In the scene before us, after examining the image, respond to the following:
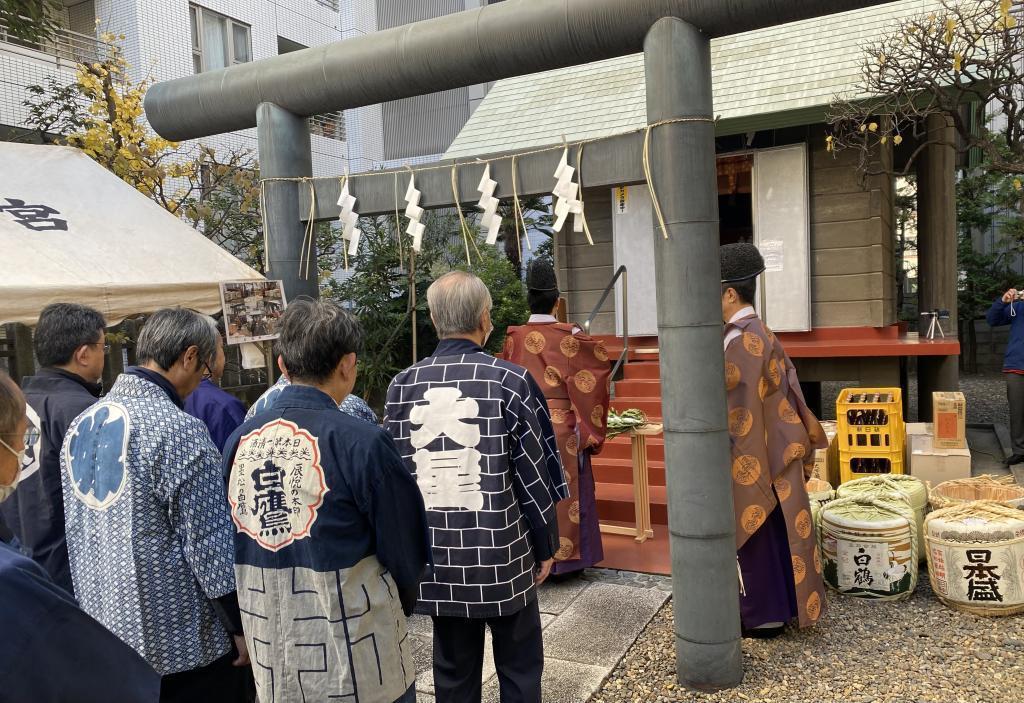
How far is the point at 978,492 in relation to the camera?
516 cm

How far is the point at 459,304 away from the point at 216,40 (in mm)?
13758

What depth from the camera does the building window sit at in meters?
13.9

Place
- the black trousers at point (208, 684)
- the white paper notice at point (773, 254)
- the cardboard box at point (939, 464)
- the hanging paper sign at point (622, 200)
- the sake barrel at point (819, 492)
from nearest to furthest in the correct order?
the black trousers at point (208, 684), the sake barrel at point (819, 492), the cardboard box at point (939, 464), the white paper notice at point (773, 254), the hanging paper sign at point (622, 200)

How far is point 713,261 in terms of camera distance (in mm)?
3416

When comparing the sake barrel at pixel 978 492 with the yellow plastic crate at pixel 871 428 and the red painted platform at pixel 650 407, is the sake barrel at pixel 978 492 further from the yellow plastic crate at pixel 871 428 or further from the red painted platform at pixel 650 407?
the red painted platform at pixel 650 407

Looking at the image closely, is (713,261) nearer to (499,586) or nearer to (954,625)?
(499,586)

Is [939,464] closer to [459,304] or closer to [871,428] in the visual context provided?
[871,428]

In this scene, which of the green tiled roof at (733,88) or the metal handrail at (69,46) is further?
the metal handrail at (69,46)

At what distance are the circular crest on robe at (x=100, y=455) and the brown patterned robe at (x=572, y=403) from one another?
302 cm

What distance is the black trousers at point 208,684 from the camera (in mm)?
2422

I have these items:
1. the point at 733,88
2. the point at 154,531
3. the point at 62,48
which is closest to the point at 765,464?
the point at 154,531

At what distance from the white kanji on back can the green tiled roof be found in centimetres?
464

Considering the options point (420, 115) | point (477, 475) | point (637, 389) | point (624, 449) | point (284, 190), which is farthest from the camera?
point (420, 115)

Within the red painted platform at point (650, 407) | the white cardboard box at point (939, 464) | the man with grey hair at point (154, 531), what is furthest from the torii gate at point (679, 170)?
the white cardboard box at point (939, 464)
